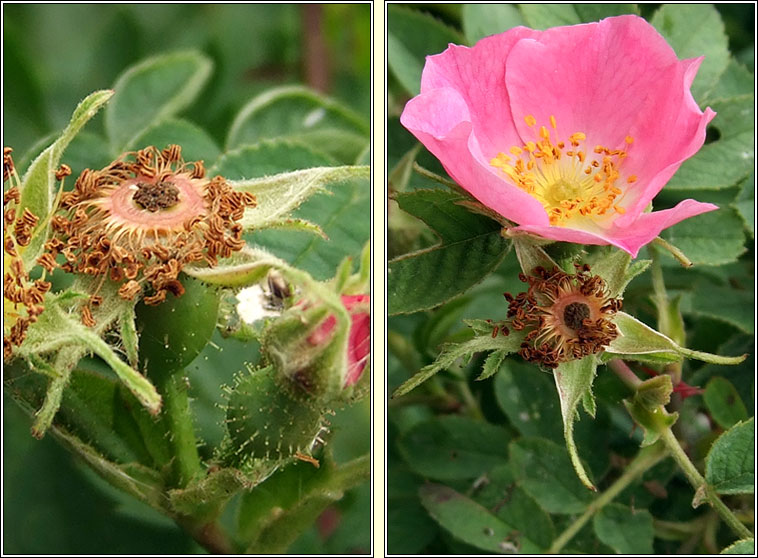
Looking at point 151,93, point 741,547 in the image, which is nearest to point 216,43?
point 151,93

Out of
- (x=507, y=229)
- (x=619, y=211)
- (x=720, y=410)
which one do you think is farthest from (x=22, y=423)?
(x=720, y=410)

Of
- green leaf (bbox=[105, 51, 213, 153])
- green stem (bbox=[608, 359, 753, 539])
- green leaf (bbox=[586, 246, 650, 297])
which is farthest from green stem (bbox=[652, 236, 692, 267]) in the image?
green leaf (bbox=[105, 51, 213, 153])

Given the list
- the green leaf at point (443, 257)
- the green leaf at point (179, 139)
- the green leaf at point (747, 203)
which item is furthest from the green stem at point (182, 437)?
the green leaf at point (747, 203)

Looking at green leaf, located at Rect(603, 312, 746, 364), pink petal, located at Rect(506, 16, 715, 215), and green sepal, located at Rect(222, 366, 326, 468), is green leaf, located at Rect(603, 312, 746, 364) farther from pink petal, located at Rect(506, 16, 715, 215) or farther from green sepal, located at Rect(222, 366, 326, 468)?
green sepal, located at Rect(222, 366, 326, 468)

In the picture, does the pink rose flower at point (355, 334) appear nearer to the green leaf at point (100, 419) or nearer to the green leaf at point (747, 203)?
the green leaf at point (100, 419)

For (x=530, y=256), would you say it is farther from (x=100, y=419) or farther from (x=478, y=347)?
(x=100, y=419)

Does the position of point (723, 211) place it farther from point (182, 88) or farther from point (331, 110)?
point (182, 88)
